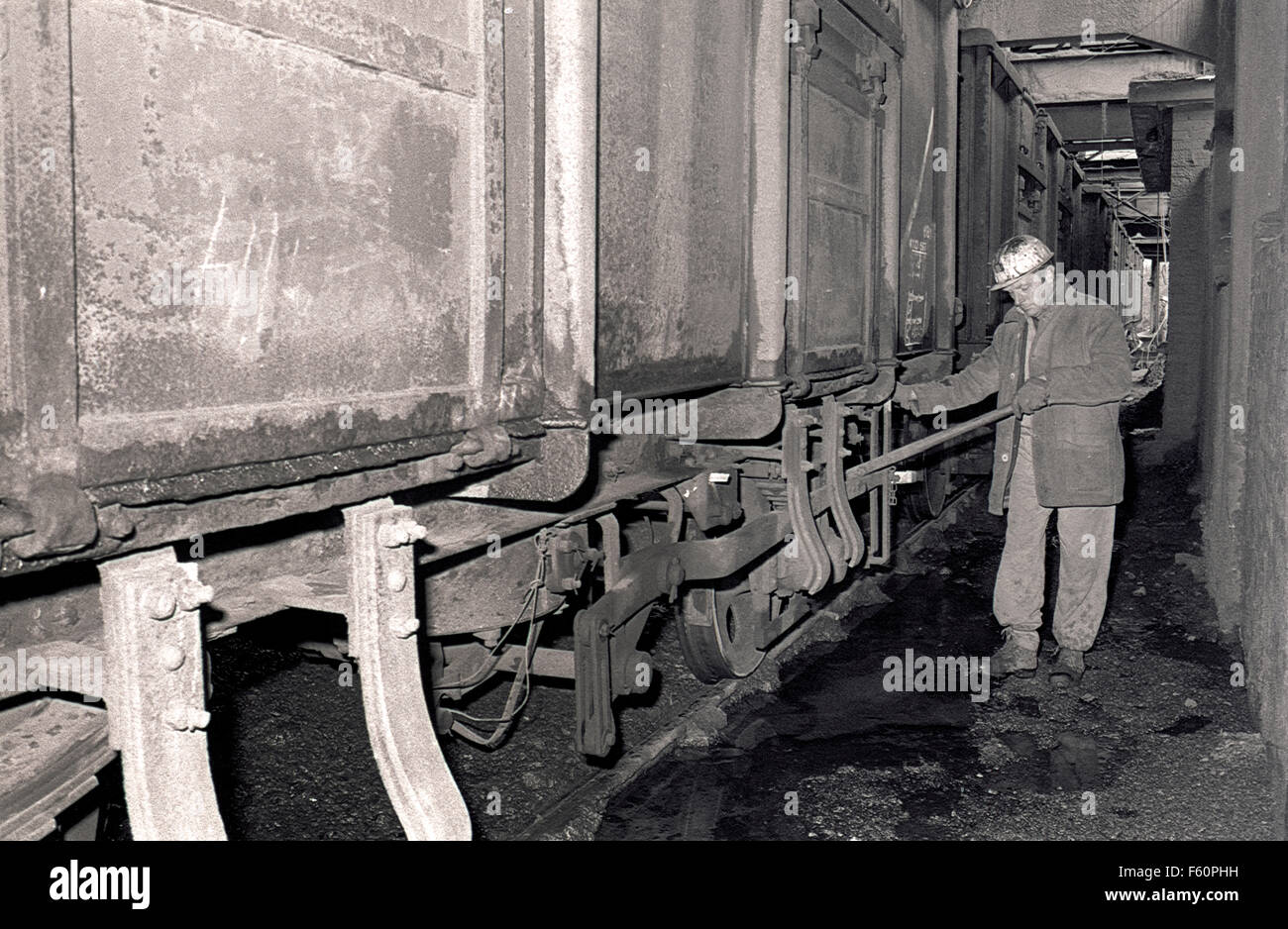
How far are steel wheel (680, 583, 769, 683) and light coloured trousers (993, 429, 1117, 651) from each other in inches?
48.9

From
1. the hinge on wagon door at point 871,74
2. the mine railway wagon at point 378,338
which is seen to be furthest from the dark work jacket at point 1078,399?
the mine railway wagon at point 378,338

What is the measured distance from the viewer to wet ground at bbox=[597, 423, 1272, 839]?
3.88 m

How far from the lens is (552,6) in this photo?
8.77 feet

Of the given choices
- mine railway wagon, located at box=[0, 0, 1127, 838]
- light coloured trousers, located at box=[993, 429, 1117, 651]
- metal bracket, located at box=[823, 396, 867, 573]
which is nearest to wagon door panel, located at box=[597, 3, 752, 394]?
mine railway wagon, located at box=[0, 0, 1127, 838]

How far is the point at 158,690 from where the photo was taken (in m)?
1.83

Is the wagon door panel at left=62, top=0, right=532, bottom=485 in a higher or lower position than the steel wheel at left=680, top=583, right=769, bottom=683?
higher

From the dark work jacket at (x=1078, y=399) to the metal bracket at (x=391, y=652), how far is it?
12.6ft

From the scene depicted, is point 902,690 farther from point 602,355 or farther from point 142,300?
point 142,300

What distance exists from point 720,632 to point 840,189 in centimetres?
192

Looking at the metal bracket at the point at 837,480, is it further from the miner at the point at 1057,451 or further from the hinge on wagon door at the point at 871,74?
the hinge on wagon door at the point at 871,74

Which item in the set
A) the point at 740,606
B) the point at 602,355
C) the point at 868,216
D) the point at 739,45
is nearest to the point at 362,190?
the point at 602,355

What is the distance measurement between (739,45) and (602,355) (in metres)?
1.54

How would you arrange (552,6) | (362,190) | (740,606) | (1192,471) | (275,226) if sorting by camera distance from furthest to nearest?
(1192,471) → (740,606) → (552,6) → (362,190) → (275,226)

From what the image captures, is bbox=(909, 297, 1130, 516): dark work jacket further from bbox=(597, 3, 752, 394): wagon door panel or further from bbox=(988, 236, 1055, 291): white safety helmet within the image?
bbox=(597, 3, 752, 394): wagon door panel
